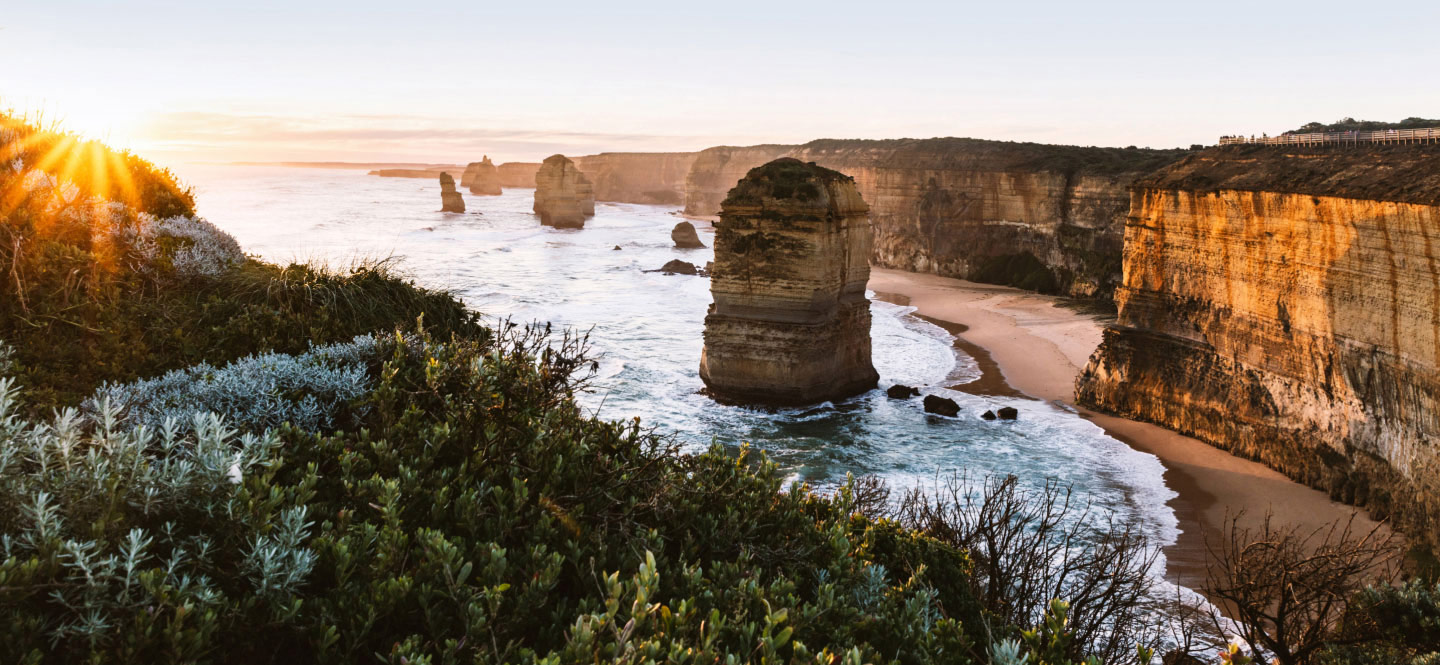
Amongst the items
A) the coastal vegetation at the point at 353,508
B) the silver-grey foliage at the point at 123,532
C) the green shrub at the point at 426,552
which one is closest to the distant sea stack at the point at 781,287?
the coastal vegetation at the point at 353,508

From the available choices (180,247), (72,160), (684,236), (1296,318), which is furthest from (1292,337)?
(684,236)

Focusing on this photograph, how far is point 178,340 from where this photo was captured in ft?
22.9

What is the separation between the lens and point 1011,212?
207 ft

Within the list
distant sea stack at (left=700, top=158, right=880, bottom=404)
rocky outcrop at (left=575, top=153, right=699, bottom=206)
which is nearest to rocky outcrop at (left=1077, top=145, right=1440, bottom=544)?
distant sea stack at (left=700, top=158, right=880, bottom=404)

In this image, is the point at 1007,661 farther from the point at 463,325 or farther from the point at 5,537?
the point at 463,325

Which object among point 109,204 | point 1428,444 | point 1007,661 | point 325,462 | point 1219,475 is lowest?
point 1219,475

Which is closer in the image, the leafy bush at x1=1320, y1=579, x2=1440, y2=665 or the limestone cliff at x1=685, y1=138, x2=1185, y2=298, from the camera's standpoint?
the leafy bush at x1=1320, y1=579, x2=1440, y2=665

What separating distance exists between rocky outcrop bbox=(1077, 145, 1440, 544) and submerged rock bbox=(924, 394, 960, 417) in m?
4.50

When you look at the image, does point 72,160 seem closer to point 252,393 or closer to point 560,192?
point 252,393

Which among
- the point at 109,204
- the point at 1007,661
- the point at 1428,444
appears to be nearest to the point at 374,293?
the point at 109,204

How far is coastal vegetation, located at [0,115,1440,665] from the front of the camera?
3.62 metres

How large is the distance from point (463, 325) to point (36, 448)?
5515 mm

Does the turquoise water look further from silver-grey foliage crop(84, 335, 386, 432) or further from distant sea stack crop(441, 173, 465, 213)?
distant sea stack crop(441, 173, 465, 213)

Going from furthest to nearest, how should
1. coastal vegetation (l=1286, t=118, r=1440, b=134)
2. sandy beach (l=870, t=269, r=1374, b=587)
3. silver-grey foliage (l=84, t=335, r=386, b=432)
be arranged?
coastal vegetation (l=1286, t=118, r=1440, b=134)
sandy beach (l=870, t=269, r=1374, b=587)
silver-grey foliage (l=84, t=335, r=386, b=432)
